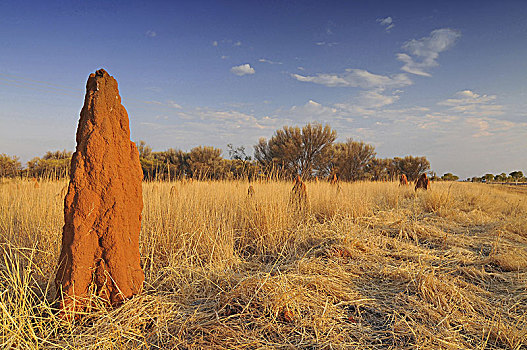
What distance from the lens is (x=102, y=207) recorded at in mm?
2164

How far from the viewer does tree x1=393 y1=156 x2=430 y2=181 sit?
2431cm

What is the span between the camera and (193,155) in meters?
18.1

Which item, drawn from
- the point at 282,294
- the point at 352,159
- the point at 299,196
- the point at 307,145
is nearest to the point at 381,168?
the point at 352,159

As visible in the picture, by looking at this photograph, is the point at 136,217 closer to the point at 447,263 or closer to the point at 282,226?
the point at 282,226

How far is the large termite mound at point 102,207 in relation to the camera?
207cm

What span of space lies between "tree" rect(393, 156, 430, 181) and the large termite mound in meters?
25.2

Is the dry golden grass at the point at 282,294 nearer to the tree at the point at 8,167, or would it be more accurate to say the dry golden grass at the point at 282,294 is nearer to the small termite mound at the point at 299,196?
the small termite mound at the point at 299,196

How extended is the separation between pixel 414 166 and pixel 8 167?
2646cm

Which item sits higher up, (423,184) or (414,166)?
(414,166)

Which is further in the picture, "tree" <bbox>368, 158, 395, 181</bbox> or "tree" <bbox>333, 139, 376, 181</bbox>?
"tree" <bbox>368, 158, 395, 181</bbox>

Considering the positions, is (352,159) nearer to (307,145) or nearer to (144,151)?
(307,145)

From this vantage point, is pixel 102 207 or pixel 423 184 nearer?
pixel 102 207

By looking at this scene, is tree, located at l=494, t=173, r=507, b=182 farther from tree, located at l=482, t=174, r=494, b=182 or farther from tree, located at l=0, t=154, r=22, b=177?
tree, located at l=0, t=154, r=22, b=177

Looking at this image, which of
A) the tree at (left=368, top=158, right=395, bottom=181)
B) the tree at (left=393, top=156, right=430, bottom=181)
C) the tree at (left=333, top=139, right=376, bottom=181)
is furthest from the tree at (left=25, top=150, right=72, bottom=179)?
the tree at (left=393, top=156, right=430, bottom=181)
